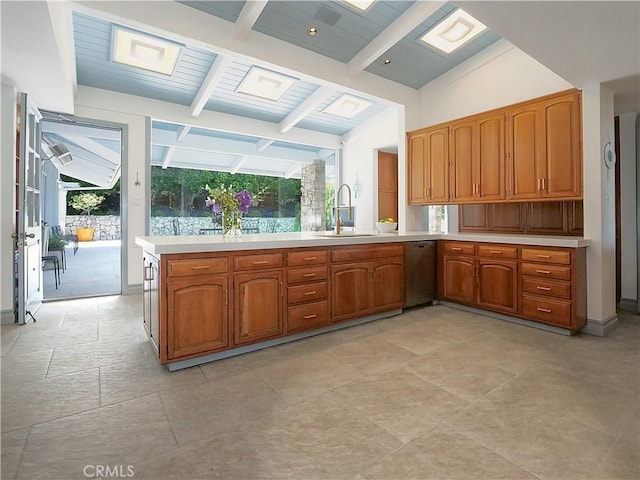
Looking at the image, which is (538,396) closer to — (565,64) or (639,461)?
(639,461)

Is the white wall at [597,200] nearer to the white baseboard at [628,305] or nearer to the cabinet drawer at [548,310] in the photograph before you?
the cabinet drawer at [548,310]

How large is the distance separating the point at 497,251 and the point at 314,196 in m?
4.20

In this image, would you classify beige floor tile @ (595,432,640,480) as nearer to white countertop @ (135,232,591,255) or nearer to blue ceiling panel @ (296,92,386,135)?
white countertop @ (135,232,591,255)

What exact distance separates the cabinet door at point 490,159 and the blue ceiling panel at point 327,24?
1.57 m

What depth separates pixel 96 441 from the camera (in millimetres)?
1607

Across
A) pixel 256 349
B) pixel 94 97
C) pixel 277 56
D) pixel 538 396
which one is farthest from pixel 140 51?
pixel 538 396

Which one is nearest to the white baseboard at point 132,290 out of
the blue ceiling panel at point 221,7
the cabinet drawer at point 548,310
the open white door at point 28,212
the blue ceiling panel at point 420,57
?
the open white door at point 28,212

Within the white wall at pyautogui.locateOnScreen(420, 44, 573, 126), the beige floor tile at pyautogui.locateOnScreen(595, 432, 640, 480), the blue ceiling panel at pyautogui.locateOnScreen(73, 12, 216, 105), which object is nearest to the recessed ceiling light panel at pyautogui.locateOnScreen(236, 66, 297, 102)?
the blue ceiling panel at pyautogui.locateOnScreen(73, 12, 216, 105)

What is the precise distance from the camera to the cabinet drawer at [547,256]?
314 centimetres

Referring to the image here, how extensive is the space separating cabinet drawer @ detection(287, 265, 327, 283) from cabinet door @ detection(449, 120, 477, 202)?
2180 millimetres

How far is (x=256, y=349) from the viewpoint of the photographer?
2.79m

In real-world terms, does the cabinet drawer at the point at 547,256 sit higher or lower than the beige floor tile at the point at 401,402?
higher

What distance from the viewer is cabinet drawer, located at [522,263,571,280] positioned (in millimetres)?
3148

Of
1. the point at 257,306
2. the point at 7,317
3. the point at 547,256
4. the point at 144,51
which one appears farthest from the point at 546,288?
the point at 7,317
